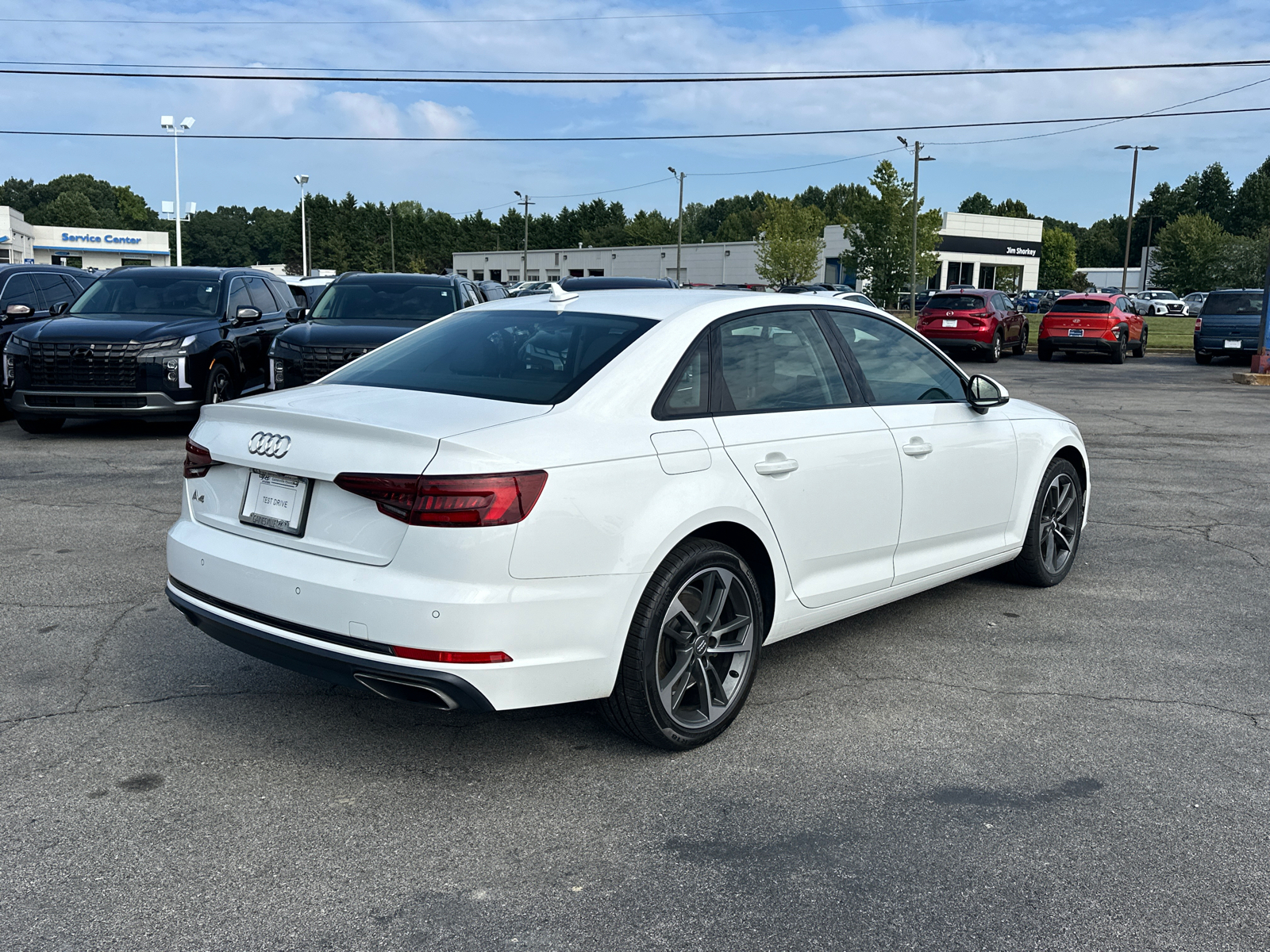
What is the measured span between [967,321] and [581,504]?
25.0 metres

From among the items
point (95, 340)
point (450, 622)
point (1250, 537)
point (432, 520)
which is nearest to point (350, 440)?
point (432, 520)

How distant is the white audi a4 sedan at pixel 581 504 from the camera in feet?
10.9

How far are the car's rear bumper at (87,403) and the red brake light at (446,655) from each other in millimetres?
8713

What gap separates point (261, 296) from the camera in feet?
44.2

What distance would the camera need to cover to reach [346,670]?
134 inches

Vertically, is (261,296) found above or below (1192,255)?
below

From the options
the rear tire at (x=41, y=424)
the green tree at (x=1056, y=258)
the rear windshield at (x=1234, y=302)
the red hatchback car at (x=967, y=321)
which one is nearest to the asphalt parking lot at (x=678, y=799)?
the rear tire at (x=41, y=424)

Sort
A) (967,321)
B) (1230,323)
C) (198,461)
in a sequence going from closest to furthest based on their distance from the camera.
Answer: (198,461)
(1230,323)
(967,321)

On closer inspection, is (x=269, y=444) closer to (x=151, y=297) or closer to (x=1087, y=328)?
(x=151, y=297)

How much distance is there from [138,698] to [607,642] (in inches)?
80.9

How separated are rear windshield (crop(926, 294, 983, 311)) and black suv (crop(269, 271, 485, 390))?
16.7m

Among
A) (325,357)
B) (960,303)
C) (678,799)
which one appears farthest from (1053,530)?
(960,303)

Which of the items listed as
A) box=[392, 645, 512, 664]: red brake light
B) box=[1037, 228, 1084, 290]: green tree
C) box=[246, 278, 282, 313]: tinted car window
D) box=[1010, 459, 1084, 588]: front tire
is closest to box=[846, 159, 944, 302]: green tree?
box=[246, 278, 282, 313]: tinted car window

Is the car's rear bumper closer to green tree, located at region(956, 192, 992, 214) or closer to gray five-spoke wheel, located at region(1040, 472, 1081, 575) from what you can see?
gray five-spoke wheel, located at region(1040, 472, 1081, 575)
